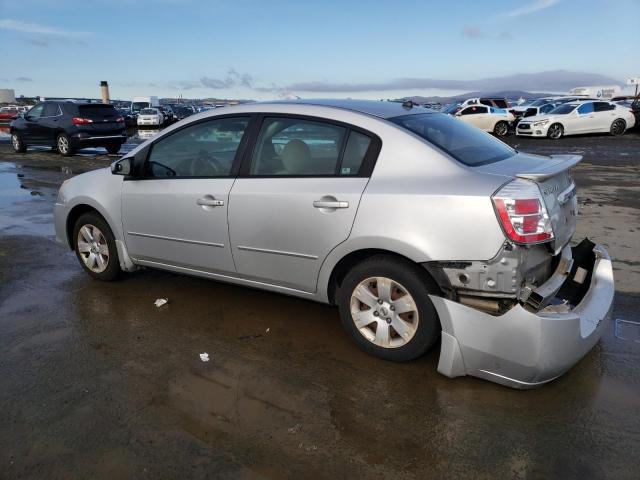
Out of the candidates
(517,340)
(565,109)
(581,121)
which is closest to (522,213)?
(517,340)

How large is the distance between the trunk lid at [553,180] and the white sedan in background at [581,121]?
21663 millimetres

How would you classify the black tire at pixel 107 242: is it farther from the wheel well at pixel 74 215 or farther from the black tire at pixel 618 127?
the black tire at pixel 618 127

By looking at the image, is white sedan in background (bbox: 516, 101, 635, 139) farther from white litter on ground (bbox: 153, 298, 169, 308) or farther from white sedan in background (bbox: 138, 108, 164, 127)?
white sedan in background (bbox: 138, 108, 164, 127)

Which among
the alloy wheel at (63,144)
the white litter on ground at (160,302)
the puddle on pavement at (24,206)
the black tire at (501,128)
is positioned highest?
the alloy wheel at (63,144)

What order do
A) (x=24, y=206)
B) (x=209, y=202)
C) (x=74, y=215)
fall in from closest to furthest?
(x=209, y=202) < (x=74, y=215) < (x=24, y=206)

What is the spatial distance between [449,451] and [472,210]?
49.7 inches

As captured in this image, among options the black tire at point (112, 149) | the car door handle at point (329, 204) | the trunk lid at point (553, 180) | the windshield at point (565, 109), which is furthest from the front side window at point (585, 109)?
the car door handle at point (329, 204)

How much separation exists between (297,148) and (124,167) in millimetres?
1675

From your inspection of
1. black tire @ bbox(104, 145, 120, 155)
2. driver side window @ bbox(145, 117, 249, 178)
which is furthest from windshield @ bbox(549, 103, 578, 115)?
driver side window @ bbox(145, 117, 249, 178)

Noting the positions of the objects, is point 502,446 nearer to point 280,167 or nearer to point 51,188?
point 280,167

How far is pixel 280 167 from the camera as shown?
147 inches

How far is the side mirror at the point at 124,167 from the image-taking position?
14.6 ft

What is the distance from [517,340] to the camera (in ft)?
9.28

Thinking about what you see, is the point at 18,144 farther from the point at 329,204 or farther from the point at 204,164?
the point at 329,204
